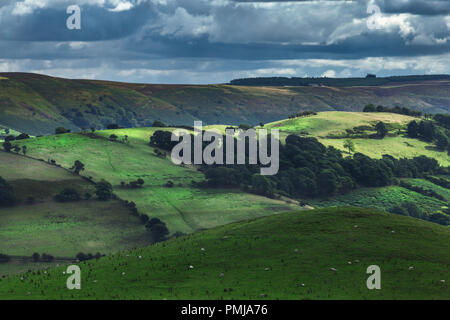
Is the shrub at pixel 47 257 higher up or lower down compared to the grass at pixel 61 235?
lower down

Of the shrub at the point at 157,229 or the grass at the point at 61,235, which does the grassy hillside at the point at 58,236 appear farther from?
the shrub at the point at 157,229

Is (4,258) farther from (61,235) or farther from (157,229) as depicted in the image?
(157,229)

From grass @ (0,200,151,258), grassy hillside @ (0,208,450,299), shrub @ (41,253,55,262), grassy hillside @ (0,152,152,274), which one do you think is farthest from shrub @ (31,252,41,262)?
grassy hillside @ (0,208,450,299)

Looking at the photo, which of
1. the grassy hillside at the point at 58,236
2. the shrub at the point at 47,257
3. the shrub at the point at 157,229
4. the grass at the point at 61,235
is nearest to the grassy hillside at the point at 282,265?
the shrub at the point at 47,257

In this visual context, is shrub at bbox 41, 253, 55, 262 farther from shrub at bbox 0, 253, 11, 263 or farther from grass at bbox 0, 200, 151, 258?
shrub at bbox 0, 253, 11, 263

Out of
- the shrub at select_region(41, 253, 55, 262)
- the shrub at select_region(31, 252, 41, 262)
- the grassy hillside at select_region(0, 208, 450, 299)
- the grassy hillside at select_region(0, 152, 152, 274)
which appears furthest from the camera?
the grassy hillside at select_region(0, 152, 152, 274)

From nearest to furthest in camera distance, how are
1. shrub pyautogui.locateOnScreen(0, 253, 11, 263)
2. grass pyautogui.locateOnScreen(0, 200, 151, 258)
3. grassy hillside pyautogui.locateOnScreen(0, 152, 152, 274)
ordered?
shrub pyautogui.locateOnScreen(0, 253, 11, 263) < grassy hillside pyautogui.locateOnScreen(0, 152, 152, 274) < grass pyautogui.locateOnScreen(0, 200, 151, 258)

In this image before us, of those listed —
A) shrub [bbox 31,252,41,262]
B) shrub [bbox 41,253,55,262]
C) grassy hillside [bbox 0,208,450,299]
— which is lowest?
shrub [bbox 41,253,55,262]
